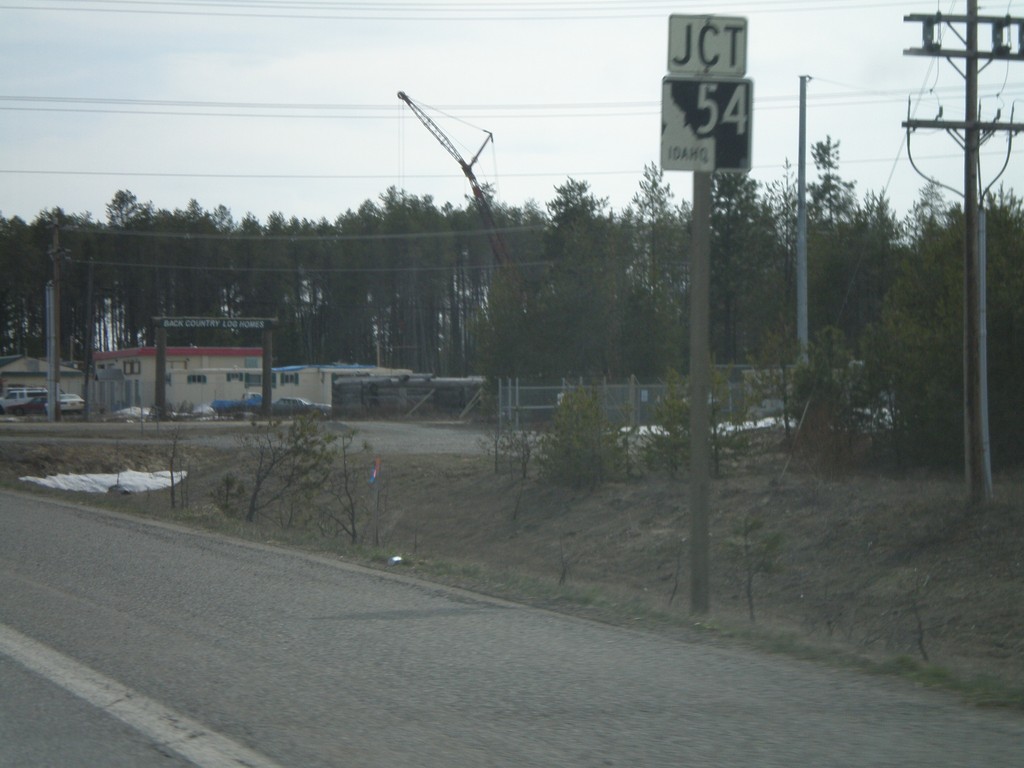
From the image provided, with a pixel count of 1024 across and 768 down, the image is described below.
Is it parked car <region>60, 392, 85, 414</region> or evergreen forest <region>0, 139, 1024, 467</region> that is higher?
evergreen forest <region>0, 139, 1024, 467</region>

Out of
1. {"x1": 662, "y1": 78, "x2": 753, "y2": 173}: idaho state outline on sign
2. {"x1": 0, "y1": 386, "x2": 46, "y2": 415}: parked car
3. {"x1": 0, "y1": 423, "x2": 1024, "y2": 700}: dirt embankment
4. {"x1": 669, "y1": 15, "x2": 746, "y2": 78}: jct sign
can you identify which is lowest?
{"x1": 0, "y1": 423, "x2": 1024, "y2": 700}: dirt embankment

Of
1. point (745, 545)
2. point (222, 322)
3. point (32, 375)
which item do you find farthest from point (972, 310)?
→ point (32, 375)

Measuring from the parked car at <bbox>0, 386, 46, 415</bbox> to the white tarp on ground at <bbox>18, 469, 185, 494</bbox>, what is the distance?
42965mm

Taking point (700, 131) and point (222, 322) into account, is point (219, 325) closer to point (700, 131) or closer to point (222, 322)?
point (222, 322)

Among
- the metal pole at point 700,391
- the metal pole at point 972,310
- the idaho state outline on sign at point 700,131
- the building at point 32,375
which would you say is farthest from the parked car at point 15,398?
the idaho state outline on sign at point 700,131

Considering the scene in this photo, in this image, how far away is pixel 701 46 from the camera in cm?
910

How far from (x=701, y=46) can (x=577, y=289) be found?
1906 inches

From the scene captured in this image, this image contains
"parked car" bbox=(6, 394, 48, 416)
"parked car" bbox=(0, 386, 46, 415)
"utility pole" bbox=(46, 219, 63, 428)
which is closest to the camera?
"utility pole" bbox=(46, 219, 63, 428)

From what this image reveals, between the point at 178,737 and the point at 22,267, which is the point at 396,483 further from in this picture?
the point at 22,267

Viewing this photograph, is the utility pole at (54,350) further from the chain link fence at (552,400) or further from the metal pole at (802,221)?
the metal pole at (802,221)

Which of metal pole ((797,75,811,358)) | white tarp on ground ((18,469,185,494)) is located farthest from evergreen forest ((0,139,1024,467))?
white tarp on ground ((18,469,185,494))

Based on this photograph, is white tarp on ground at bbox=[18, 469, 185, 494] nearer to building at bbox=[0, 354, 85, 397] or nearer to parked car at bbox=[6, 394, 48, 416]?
parked car at bbox=[6, 394, 48, 416]

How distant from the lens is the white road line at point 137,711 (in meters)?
5.23

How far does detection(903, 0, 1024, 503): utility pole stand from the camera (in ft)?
63.7
